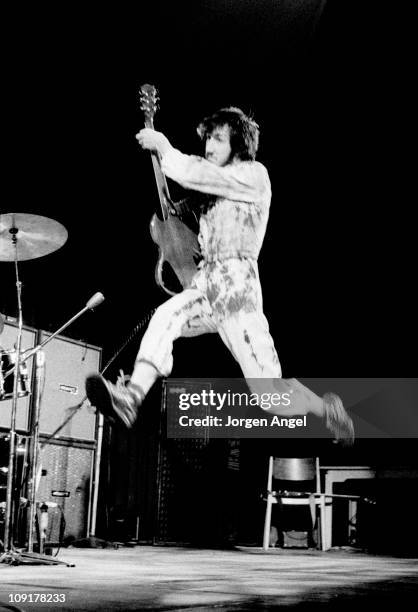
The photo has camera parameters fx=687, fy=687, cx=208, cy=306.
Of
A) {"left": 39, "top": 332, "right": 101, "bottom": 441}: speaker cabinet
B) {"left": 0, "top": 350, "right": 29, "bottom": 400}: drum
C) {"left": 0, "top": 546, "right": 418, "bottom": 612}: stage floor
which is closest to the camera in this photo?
{"left": 0, "top": 546, "right": 418, "bottom": 612}: stage floor

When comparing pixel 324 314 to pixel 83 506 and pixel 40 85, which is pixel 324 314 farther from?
pixel 40 85

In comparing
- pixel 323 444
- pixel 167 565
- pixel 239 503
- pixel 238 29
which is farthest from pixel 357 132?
pixel 239 503

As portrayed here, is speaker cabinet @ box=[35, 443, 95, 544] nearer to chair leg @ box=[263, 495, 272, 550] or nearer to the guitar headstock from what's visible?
chair leg @ box=[263, 495, 272, 550]

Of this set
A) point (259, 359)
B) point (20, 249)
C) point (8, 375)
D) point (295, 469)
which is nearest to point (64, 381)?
point (8, 375)

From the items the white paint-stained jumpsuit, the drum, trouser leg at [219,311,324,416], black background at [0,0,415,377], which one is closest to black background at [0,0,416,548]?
black background at [0,0,415,377]

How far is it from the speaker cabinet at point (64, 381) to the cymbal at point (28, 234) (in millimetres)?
2547

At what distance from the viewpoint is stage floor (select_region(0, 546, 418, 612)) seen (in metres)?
2.14

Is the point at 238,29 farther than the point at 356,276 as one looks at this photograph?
No

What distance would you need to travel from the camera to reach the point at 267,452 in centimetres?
782

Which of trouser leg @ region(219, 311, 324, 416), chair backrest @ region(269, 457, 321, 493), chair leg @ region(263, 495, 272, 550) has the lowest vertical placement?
chair leg @ region(263, 495, 272, 550)

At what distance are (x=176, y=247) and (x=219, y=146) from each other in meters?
0.40

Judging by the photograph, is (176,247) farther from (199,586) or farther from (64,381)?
(64,381)

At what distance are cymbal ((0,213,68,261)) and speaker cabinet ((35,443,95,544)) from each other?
308 centimetres

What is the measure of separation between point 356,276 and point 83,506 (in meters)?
3.40
